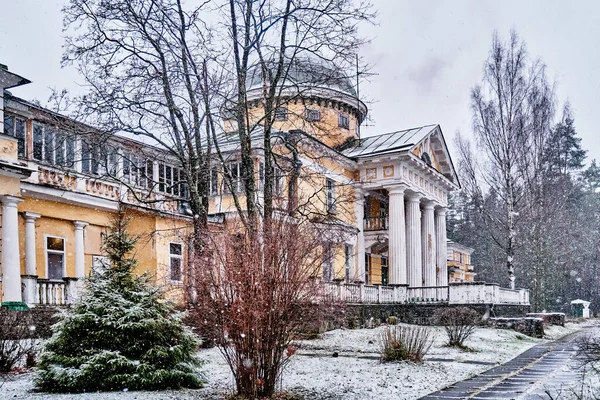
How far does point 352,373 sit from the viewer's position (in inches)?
428

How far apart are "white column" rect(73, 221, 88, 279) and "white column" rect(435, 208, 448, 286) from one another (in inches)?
824

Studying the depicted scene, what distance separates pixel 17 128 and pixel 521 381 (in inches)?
597

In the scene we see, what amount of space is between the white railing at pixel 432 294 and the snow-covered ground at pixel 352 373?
6.81 metres

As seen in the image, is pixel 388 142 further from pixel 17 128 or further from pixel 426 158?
pixel 17 128

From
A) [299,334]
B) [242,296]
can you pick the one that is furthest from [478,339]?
[242,296]

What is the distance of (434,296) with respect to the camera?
1027 inches

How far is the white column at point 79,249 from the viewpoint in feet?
61.8

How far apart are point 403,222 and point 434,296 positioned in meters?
4.02

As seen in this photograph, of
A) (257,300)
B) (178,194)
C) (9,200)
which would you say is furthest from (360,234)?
(257,300)

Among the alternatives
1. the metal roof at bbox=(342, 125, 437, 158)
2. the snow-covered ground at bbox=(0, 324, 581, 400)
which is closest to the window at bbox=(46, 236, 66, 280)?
the snow-covered ground at bbox=(0, 324, 581, 400)

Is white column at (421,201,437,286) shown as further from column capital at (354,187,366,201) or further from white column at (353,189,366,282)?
column capital at (354,187,366,201)

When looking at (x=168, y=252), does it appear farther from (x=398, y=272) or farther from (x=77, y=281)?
(x=398, y=272)

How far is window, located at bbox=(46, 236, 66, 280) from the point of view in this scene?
1822cm

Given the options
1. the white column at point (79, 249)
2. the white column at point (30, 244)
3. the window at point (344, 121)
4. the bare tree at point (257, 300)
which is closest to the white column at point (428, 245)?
the window at point (344, 121)
